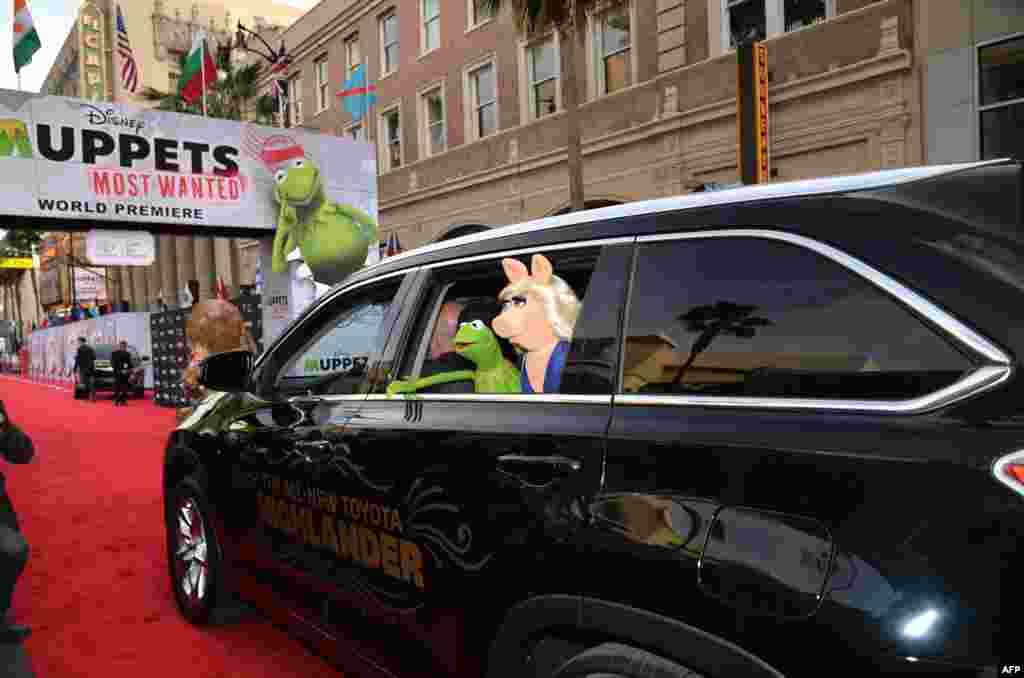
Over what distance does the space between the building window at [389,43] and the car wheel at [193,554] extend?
20479 millimetres

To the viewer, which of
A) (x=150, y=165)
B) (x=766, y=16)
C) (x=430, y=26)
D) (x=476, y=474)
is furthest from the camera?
(x=430, y=26)

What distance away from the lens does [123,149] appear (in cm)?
941

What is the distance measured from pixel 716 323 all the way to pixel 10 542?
3530 mm

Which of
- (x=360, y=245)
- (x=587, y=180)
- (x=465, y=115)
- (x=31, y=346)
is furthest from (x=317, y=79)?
(x=31, y=346)

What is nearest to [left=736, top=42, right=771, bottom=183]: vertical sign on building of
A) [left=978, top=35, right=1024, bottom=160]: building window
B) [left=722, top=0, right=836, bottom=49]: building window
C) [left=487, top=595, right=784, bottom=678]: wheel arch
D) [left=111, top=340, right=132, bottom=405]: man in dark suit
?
[left=722, top=0, right=836, bottom=49]: building window

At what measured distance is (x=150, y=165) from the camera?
964cm

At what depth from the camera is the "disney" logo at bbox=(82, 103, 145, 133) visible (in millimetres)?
9258

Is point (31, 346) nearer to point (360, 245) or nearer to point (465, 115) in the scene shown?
point (465, 115)

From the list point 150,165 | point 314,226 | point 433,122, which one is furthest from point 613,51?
point 150,165

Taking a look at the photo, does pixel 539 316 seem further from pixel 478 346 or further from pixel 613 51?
pixel 613 51

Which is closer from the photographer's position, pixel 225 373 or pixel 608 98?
pixel 225 373

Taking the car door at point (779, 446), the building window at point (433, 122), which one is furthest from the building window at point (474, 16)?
the car door at point (779, 446)

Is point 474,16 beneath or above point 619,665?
above

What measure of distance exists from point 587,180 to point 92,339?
19.8 m
